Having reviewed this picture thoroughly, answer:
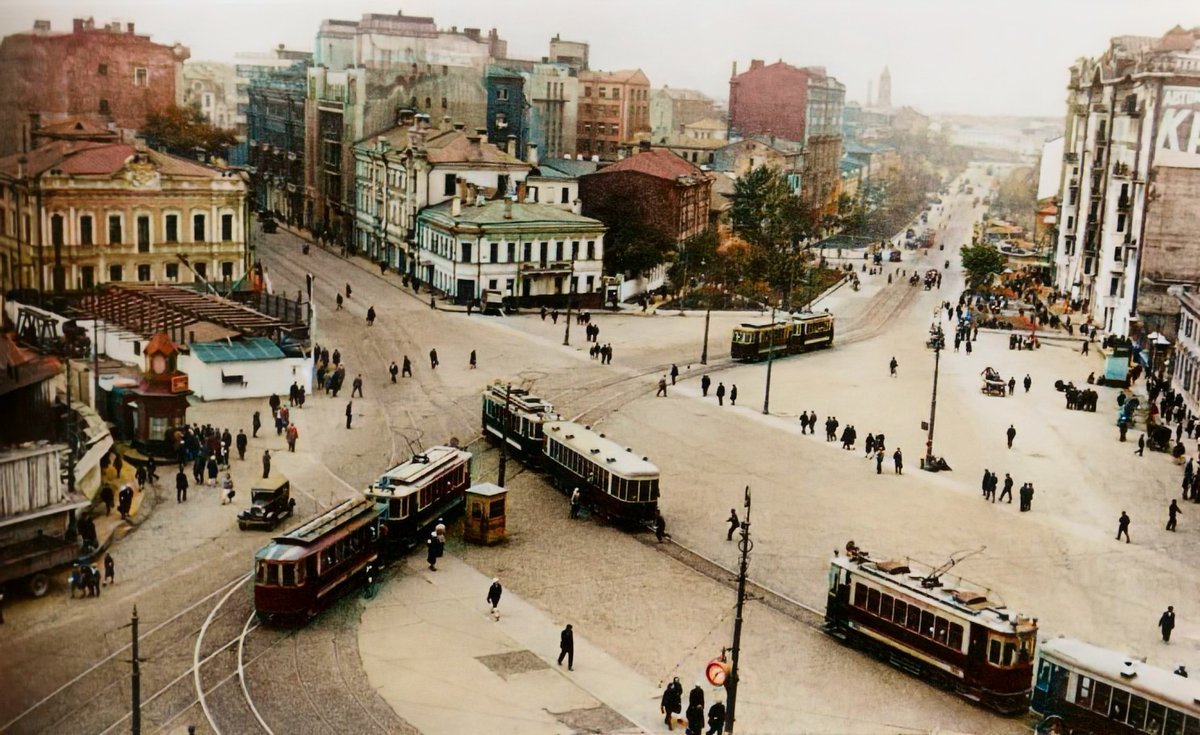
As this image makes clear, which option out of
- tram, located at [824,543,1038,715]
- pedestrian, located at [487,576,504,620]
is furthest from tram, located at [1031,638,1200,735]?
pedestrian, located at [487,576,504,620]

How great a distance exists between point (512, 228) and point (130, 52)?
75.7 feet

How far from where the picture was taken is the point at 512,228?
47.7 metres

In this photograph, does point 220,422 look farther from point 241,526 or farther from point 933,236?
point 933,236

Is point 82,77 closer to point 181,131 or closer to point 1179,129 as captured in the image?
point 181,131

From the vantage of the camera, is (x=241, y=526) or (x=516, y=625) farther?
(x=241, y=526)

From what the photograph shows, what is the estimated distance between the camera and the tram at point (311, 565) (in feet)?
59.5

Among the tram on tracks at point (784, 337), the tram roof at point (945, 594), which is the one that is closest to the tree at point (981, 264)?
the tram on tracks at point (784, 337)

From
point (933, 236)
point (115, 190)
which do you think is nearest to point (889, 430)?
point (115, 190)

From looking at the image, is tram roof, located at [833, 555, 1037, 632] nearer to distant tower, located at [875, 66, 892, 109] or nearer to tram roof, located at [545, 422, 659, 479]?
tram roof, located at [545, 422, 659, 479]

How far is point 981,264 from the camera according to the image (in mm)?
56750

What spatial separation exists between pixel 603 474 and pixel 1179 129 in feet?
106

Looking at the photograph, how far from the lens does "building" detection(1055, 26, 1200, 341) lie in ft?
150

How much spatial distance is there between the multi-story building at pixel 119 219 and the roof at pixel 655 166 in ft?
70.4

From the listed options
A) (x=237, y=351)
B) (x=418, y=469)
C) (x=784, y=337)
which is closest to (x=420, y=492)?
(x=418, y=469)
